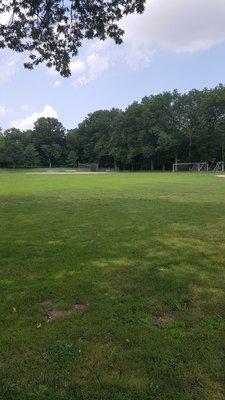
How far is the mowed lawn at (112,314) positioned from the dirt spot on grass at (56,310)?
0.01 m

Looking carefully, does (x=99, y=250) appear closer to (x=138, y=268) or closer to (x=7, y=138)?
(x=138, y=268)

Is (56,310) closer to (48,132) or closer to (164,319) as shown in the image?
(164,319)

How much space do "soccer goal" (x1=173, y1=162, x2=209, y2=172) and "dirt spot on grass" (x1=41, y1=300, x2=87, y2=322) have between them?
7725 cm

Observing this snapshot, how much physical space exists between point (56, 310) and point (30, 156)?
111m

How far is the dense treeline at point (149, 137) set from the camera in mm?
83188

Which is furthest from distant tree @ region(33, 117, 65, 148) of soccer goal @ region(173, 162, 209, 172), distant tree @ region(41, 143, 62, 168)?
soccer goal @ region(173, 162, 209, 172)

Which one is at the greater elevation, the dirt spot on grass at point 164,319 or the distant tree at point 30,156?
the distant tree at point 30,156

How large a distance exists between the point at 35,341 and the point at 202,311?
6.94 feet

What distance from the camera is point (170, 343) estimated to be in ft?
14.3

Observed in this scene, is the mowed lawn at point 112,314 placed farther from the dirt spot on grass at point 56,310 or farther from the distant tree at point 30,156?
the distant tree at point 30,156

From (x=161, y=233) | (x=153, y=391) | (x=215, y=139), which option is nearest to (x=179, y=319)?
(x=153, y=391)

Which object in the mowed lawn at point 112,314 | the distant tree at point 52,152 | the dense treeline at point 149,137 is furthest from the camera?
the distant tree at point 52,152

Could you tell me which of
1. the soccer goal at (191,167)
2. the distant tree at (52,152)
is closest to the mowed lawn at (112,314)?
the soccer goal at (191,167)

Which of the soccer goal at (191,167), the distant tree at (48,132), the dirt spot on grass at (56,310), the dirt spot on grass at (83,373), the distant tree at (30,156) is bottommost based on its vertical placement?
the soccer goal at (191,167)
